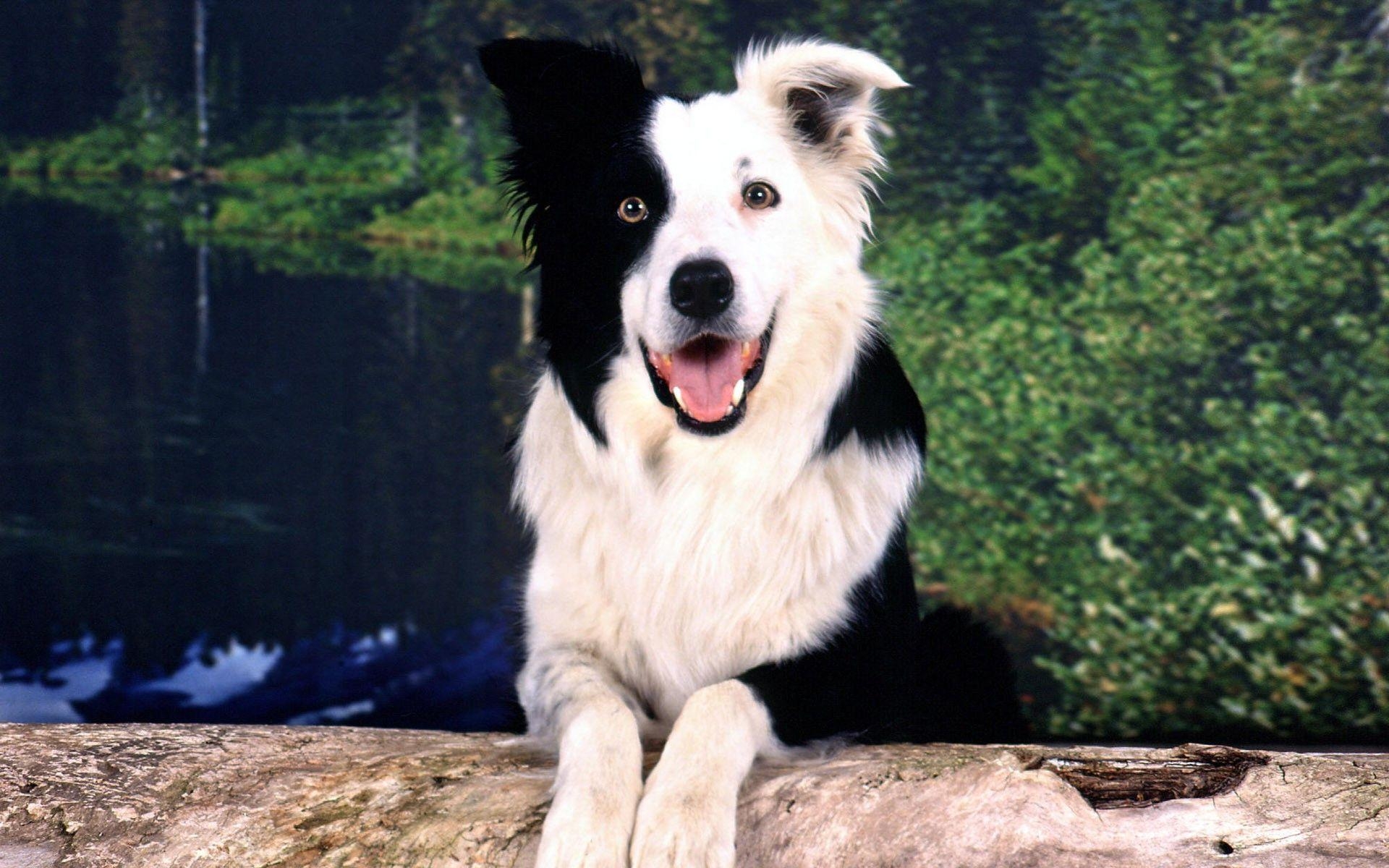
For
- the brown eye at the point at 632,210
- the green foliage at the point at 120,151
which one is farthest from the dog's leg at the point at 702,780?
the green foliage at the point at 120,151

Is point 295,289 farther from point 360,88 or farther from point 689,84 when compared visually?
point 689,84

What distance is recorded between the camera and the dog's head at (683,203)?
216 cm

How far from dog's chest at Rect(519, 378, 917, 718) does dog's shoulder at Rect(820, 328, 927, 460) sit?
34 mm

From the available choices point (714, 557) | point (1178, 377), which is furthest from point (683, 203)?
point (1178, 377)

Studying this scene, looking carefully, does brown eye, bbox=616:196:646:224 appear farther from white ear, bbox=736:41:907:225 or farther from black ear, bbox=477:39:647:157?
white ear, bbox=736:41:907:225

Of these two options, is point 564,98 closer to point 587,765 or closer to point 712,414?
point 712,414

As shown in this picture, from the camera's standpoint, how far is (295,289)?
4309 mm

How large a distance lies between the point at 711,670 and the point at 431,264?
2.56 meters

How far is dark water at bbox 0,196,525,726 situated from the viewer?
4.06 meters

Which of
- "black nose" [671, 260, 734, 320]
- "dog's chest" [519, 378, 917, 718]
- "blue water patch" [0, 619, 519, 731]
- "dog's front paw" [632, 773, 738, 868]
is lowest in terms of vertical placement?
"blue water patch" [0, 619, 519, 731]

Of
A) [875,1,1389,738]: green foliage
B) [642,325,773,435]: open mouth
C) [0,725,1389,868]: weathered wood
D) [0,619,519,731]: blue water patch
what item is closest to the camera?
[0,725,1389,868]: weathered wood

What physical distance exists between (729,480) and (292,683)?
2473mm

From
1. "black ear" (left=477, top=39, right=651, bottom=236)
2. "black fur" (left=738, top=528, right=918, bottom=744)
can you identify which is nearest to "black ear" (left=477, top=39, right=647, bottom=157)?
"black ear" (left=477, top=39, right=651, bottom=236)

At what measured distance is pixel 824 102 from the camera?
2480 millimetres
